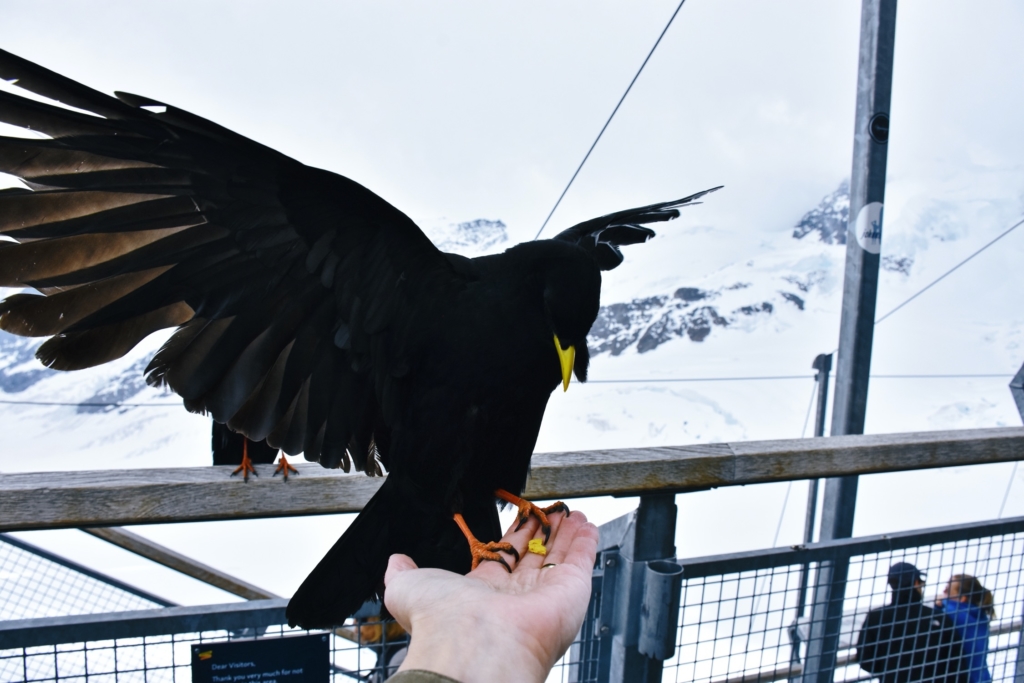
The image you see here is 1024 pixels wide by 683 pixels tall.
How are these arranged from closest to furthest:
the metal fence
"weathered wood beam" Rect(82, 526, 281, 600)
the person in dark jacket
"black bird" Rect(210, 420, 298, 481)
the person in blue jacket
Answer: the metal fence → the person in dark jacket → the person in blue jacket → "black bird" Rect(210, 420, 298, 481) → "weathered wood beam" Rect(82, 526, 281, 600)

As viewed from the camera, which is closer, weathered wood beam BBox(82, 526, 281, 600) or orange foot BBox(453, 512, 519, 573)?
orange foot BBox(453, 512, 519, 573)

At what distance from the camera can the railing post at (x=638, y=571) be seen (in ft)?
3.82

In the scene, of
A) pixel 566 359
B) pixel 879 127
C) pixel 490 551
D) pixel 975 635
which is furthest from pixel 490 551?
pixel 879 127

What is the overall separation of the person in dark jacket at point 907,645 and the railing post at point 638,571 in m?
0.49

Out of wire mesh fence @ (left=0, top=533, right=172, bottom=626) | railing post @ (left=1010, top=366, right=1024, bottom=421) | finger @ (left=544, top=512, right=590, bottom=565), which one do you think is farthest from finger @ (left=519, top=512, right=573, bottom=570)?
wire mesh fence @ (left=0, top=533, right=172, bottom=626)

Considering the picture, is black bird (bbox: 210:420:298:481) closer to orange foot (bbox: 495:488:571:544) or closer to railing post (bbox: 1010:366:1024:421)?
orange foot (bbox: 495:488:571:544)

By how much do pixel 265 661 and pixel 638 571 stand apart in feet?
2.08

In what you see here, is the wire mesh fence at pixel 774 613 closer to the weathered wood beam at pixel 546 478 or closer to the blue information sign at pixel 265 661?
the weathered wood beam at pixel 546 478

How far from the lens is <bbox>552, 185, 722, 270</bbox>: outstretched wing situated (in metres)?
1.50

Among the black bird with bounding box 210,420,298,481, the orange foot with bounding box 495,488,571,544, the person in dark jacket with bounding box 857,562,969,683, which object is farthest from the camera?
the black bird with bounding box 210,420,298,481

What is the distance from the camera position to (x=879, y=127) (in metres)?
2.08

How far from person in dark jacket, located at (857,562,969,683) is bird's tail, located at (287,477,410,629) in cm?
95

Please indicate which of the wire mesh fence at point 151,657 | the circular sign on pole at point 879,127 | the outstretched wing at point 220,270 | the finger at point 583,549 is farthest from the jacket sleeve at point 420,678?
the circular sign on pole at point 879,127

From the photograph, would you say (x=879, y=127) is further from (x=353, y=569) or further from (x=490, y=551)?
(x=353, y=569)
